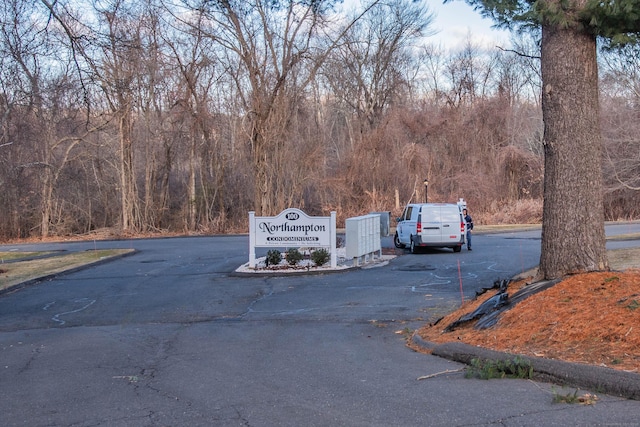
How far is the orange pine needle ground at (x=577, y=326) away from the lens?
24.1 ft

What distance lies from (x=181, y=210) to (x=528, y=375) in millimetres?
47272

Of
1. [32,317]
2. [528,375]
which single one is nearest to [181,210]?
[32,317]

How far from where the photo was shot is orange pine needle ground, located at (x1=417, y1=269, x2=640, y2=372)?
7.36 meters

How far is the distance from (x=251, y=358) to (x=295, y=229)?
12145 mm

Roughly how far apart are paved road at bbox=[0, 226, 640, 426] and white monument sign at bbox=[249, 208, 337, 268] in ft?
5.32

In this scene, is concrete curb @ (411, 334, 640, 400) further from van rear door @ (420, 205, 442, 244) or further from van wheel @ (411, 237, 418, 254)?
van wheel @ (411, 237, 418, 254)

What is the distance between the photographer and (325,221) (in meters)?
21.3

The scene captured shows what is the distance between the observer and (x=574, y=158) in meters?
10.2

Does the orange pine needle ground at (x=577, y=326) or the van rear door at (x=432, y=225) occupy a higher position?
the van rear door at (x=432, y=225)

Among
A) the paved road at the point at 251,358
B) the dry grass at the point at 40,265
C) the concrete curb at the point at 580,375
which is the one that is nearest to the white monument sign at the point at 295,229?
the paved road at the point at 251,358

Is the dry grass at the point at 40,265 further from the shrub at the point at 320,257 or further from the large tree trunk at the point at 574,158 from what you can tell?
the large tree trunk at the point at 574,158

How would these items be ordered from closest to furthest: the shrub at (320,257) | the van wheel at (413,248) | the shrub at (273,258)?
1. the shrub at (320,257)
2. the shrub at (273,258)
3. the van wheel at (413,248)

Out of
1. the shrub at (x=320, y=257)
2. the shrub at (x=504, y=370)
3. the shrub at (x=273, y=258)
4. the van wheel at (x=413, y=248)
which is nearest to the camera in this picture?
the shrub at (x=504, y=370)

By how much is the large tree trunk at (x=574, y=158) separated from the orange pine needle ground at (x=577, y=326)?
516 millimetres
